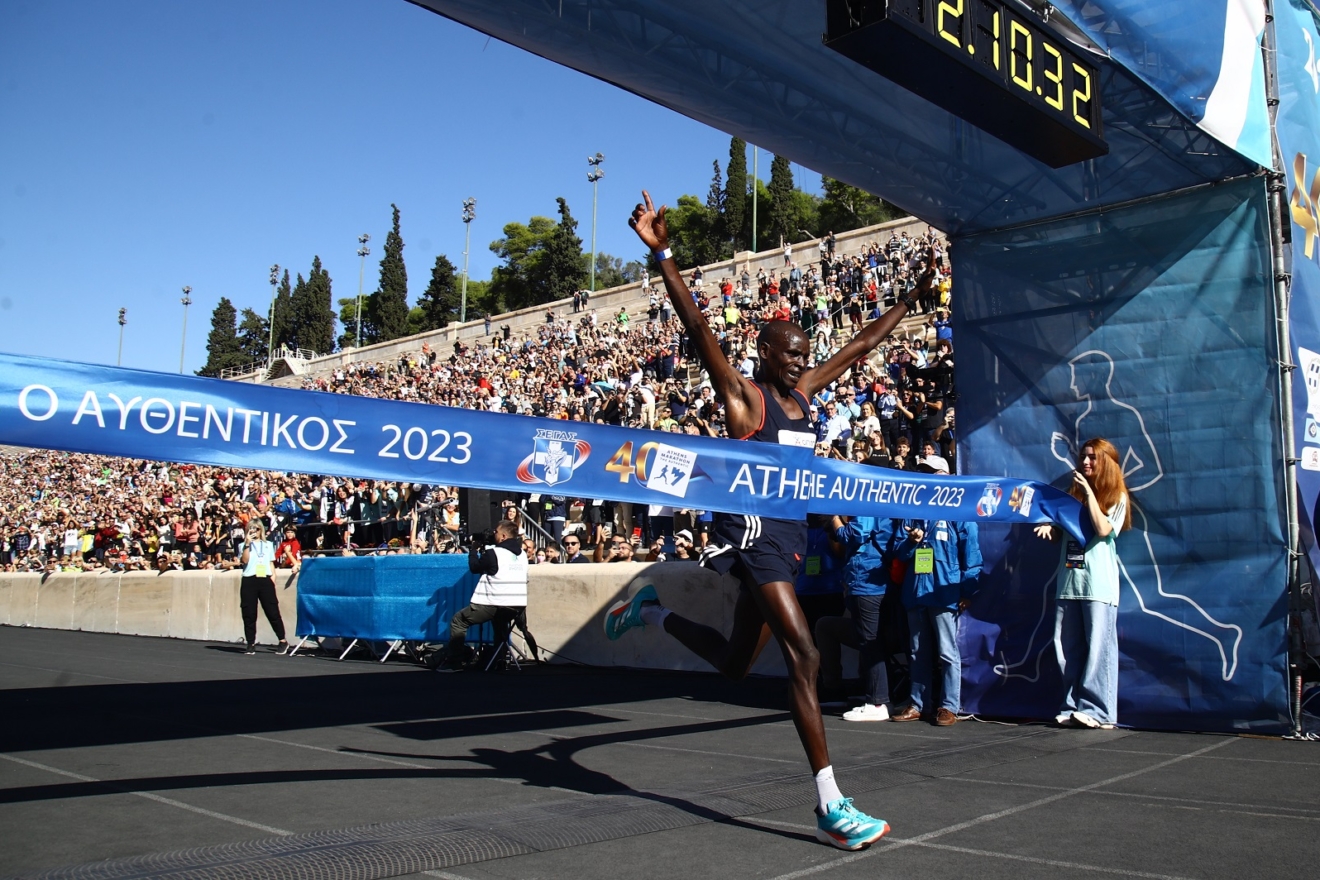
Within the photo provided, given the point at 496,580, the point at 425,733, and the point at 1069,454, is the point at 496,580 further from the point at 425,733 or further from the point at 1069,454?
the point at 1069,454

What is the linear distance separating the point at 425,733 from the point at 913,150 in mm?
4776

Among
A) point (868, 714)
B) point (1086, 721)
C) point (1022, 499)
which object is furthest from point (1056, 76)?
point (868, 714)

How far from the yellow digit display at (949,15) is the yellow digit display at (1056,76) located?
27.1 inches

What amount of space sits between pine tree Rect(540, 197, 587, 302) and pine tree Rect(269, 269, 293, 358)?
3210 centimetres

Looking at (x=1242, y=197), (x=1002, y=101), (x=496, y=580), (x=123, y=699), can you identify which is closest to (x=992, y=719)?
(x=1242, y=197)

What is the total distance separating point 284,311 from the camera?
101000 mm

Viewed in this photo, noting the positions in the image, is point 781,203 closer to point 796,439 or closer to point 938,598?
point 938,598

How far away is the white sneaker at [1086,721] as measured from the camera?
6773mm

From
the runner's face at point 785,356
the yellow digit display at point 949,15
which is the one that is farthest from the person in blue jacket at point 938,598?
the yellow digit display at point 949,15

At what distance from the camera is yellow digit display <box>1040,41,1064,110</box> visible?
5355 mm

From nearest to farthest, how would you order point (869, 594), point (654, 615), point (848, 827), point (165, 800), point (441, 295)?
point (848, 827) < point (165, 800) < point (654, 615) < point (869, 594) < point (441, 295)

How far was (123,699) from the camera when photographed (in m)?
8.63

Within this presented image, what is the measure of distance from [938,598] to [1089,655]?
104 cm

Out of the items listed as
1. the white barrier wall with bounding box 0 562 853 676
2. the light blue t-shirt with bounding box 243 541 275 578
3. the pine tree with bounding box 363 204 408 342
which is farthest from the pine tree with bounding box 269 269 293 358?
the light blue t-shirt with bounding box 243 541 275 578
